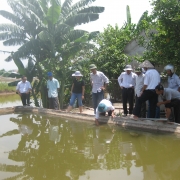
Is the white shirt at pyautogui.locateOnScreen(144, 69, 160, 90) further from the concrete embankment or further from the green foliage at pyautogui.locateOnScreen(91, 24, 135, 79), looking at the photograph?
the green foliage at pyautogui.locateOnScreen(91, 24, 135, 79)

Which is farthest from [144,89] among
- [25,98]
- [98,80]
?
[25,98]

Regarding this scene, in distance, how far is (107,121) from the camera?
6.70m

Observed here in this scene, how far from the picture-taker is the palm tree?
1125 centimetres

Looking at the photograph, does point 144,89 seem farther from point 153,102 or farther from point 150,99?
point 153,102

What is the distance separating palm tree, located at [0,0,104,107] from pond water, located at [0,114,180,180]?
532cm

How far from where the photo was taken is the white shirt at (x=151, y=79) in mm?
5773

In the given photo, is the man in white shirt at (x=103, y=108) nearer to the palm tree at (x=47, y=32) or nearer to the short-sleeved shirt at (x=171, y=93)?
the short-sleeved shirt at (x=171, y=93)

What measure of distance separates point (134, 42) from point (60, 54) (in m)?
3.45

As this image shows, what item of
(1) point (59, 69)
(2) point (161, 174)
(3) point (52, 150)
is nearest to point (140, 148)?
(2) point (161, 174)

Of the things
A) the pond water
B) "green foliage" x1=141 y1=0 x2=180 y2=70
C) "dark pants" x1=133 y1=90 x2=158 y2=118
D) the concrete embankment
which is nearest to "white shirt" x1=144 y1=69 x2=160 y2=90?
"dark pants" x1=133 y1=90 x2=158 y2=118

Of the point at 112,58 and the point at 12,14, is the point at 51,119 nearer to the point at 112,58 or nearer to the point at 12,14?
the point at 112,58

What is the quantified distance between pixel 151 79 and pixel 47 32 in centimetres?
643

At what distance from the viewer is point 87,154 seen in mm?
4375

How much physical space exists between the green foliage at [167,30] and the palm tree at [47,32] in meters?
5.31
